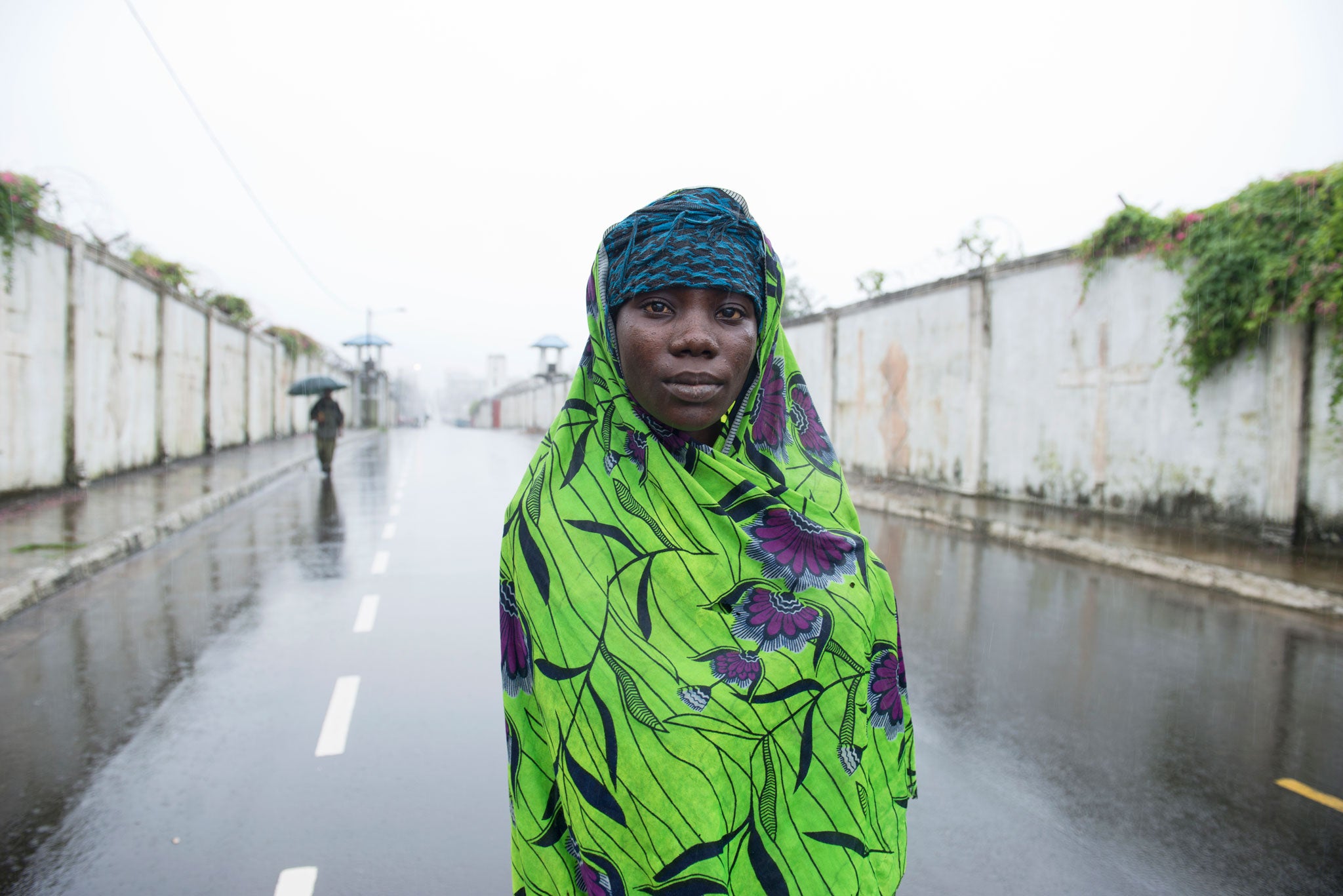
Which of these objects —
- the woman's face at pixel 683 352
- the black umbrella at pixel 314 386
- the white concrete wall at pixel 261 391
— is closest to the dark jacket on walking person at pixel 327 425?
the black umbrella at pixel 314 386

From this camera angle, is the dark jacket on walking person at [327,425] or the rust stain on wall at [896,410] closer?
the rust stain on wall at [896,410]

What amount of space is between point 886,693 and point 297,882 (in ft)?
6.82

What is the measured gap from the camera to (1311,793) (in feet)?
9.90

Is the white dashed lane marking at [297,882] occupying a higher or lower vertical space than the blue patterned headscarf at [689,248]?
lower

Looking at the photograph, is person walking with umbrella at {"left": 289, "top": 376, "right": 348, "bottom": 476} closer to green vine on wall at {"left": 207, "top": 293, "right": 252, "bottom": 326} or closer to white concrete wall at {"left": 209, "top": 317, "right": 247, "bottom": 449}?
white concrete wall at {"left": 209, "top": 317, "right": 247, "bottom": 449}

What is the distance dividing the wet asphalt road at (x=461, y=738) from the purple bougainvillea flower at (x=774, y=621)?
1.72m

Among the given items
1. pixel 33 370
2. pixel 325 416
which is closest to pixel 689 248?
pixel 33 370

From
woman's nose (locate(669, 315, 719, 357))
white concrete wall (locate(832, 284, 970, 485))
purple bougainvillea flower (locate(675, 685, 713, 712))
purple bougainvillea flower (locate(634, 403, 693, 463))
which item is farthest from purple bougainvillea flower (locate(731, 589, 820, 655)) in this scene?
white concrete wall (locate(832, 284, 970, 485))

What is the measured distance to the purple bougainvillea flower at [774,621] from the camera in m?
1.18

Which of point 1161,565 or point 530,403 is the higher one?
point 530,403

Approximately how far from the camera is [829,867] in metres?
1.20

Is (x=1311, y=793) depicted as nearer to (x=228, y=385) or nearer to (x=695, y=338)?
(x=695, y=338)

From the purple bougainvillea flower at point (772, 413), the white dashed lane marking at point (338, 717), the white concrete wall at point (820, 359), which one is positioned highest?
the white concrete wall at point (820, 359)

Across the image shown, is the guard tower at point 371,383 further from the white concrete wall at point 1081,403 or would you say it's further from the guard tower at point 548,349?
the white concrete wall at point 1081,403
